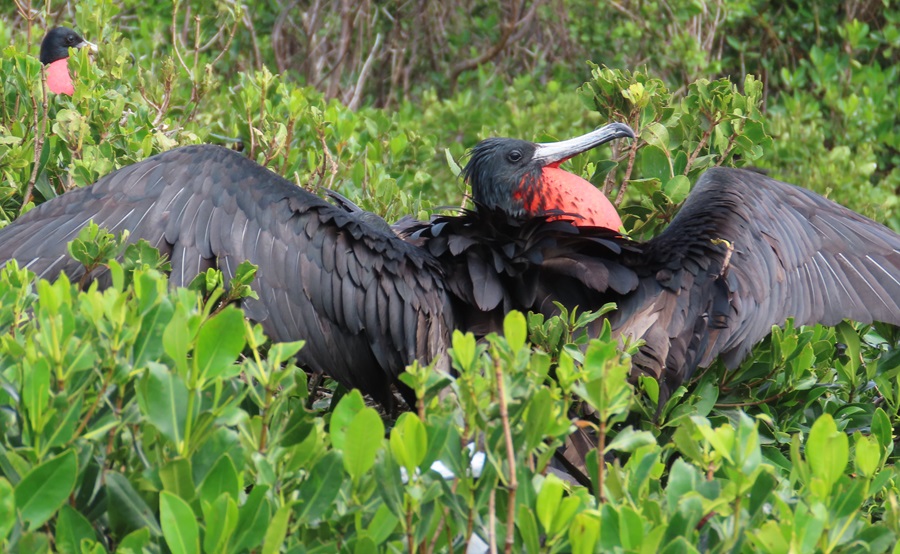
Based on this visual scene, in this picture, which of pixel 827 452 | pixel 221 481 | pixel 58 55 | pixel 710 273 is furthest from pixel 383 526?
pixel 58 55

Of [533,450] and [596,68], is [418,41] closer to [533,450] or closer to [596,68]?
[596,68]

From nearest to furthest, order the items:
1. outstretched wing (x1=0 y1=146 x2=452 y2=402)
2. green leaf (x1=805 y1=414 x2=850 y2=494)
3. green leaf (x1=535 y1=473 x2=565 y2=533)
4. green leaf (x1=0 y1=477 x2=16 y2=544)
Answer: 1. green leaf (x1=0 y1=477 x2=16 y2=544)
2. green leaf (x1=535 y1=473 x2=565 y2=533)
3. green leaf (x1=805 y1=414 x2=850 y2=494)
4. outstretched wing (x1=0 y1=146 x2=452 y2=402)

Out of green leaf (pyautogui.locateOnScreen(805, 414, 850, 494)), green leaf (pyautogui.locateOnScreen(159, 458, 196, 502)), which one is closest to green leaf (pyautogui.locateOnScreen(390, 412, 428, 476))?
green leaf (pyautogui.locateOnScreen(159, 458, 196, 502))

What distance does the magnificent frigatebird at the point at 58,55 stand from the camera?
5.47 meters

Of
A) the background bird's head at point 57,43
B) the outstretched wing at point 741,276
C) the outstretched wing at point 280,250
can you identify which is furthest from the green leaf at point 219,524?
the background bird's head at point 57,43

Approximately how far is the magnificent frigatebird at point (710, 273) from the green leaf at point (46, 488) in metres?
1.62

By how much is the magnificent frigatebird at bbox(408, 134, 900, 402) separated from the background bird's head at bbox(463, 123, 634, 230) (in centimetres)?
10

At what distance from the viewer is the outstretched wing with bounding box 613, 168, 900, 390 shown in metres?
2.77

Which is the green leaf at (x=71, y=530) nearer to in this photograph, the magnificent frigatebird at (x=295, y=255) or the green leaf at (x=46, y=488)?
the green leaf at (x=46, y=488)

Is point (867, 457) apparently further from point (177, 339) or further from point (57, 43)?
point (57, 43)

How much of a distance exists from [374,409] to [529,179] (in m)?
1.79

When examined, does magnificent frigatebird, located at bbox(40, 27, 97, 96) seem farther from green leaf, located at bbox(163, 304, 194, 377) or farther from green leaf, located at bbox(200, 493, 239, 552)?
green leaf, located at bbox(200, 493, 239, 552)

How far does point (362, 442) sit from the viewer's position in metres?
1.33

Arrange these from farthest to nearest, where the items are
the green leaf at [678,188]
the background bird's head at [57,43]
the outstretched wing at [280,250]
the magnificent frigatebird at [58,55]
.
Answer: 1. the background bird's head at [57,43]
2. the magnificent frigatebird at [58,55]
3. the green leaf at [678,188]
4. the outstretched wing at [280,250]
